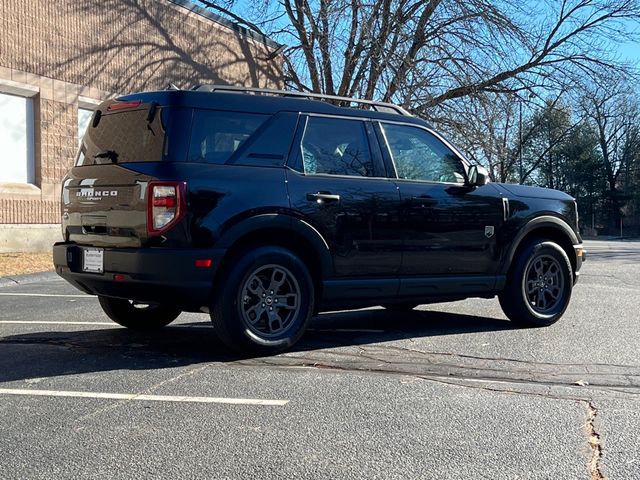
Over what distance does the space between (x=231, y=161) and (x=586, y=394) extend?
3.04m

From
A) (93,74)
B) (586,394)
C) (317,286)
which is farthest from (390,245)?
(93,74)

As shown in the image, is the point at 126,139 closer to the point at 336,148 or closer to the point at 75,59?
the point at 336,148

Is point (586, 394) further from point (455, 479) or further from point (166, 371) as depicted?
point (166, 371)

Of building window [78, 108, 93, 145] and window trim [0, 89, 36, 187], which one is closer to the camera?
window trim [0, 89, 36, 187]

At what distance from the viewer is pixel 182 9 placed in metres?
20.7

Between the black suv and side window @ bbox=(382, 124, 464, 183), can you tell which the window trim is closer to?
the black suv

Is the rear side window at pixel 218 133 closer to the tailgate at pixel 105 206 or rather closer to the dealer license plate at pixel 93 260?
the tailgate at pixel 105 206

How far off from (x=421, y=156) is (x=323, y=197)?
4.34ft

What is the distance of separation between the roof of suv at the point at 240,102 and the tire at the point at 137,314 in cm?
192

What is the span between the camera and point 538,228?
7027 mm

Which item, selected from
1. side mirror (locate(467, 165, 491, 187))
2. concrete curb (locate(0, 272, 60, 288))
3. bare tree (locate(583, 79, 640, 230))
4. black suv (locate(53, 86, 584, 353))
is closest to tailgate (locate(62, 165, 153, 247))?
black suv (locate(53, 86, 584, 353))

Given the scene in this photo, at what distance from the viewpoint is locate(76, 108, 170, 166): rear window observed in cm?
521

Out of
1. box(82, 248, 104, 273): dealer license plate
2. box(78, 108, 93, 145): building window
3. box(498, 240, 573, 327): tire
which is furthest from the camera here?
box(78, 108, 93, 145): building window

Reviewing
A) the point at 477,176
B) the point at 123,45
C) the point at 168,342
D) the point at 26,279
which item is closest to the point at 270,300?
the point at 168,342
